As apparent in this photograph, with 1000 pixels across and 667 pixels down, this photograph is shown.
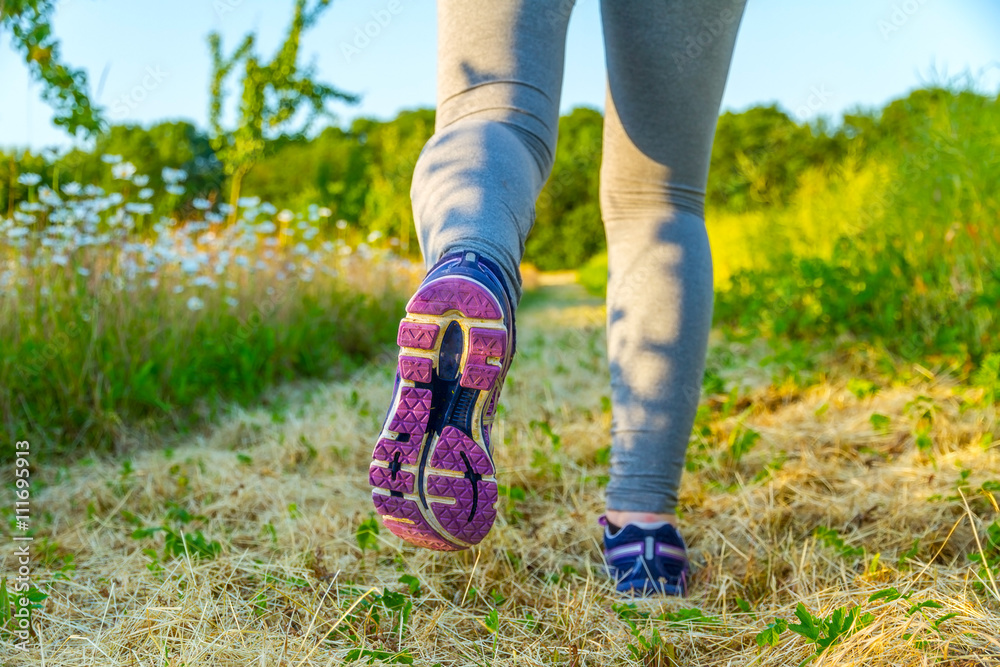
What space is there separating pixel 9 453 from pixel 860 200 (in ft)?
17.1

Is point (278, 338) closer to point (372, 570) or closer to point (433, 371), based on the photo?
point (372, 570)

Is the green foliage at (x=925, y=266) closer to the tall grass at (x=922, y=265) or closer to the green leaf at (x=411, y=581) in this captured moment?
the tall grass at (x=922, y=265)

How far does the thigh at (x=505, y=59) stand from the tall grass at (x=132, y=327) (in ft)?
5.76

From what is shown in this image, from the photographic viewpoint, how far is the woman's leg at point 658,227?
1210 millimetres

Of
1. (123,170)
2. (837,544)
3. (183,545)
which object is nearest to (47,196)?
(123,170)

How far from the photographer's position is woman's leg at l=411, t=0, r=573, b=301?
947 millimetres

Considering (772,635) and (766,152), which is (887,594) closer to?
(772,635)

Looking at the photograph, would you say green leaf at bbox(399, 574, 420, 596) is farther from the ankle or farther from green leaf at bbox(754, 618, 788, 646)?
green leaf at bbox(754, 618, 788, 646)

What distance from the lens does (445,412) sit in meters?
0.91

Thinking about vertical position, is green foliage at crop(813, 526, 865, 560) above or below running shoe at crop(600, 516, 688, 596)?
above

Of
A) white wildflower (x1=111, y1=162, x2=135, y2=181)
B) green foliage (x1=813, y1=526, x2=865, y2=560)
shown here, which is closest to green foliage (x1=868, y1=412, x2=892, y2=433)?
green foliage (x1=813, y1=526, x2=865, y2=560)

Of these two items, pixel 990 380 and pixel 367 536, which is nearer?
pixel 367 536

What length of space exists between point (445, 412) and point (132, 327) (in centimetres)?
218

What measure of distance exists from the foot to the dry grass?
188 millimetres
